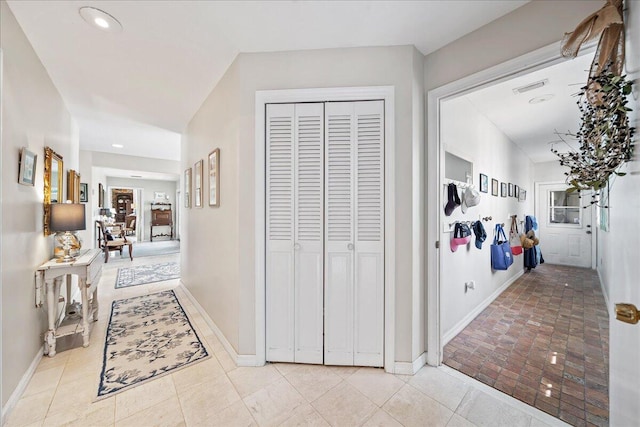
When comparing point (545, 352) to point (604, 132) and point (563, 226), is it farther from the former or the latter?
point (563, 226)

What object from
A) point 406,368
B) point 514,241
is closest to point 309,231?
point 406,368

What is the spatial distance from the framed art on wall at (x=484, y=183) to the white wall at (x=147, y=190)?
998 centimetres

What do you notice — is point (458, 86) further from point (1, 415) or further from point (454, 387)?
point (1, 415)

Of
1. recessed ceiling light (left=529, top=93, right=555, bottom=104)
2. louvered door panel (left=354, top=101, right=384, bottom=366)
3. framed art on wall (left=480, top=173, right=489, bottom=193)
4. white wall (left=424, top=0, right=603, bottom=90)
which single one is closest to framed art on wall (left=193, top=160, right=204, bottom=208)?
louvered door panel (left=354, top=101, right=384, bottom=366)

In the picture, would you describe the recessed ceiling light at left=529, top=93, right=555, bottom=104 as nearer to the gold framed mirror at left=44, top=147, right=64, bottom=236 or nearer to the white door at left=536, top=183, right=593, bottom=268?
the white door at left=536, top=183, right=593, bottom=268

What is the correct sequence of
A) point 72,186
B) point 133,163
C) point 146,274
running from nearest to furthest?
point 72,186, point 146,274, point 133,163

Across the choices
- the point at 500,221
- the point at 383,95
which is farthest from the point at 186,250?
the point at 500,221

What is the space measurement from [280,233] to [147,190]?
9.43 metres

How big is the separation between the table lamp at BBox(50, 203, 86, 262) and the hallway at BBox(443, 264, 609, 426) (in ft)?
11.3

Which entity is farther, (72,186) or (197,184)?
(72,186)

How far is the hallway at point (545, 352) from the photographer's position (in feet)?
5.54

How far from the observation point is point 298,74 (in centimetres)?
195

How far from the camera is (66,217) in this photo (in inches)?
88.7

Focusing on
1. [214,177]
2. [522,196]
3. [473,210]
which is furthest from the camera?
[522,196]
